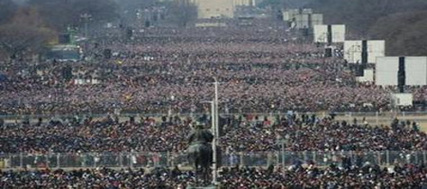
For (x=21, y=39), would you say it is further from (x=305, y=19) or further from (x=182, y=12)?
(x=182, y=12)

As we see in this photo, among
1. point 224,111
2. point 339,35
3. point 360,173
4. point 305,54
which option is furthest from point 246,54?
point 360,173

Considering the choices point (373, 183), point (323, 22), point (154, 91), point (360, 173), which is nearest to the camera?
point (373, 183)

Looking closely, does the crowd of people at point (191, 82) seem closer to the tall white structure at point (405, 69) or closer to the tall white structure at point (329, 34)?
the tall white structure at point (405, 69)

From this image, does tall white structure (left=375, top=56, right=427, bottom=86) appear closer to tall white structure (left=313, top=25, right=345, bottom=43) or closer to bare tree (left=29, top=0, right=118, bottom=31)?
tall white structure (left=313, top=25, right=345, bottom=43)

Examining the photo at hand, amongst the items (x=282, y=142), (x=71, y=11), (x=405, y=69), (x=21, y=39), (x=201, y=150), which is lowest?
(x=282, y=142)

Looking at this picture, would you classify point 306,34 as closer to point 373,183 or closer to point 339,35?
point 339,35

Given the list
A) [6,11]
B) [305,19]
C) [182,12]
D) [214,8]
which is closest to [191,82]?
[305,19]

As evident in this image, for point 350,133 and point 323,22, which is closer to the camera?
point 350,133
